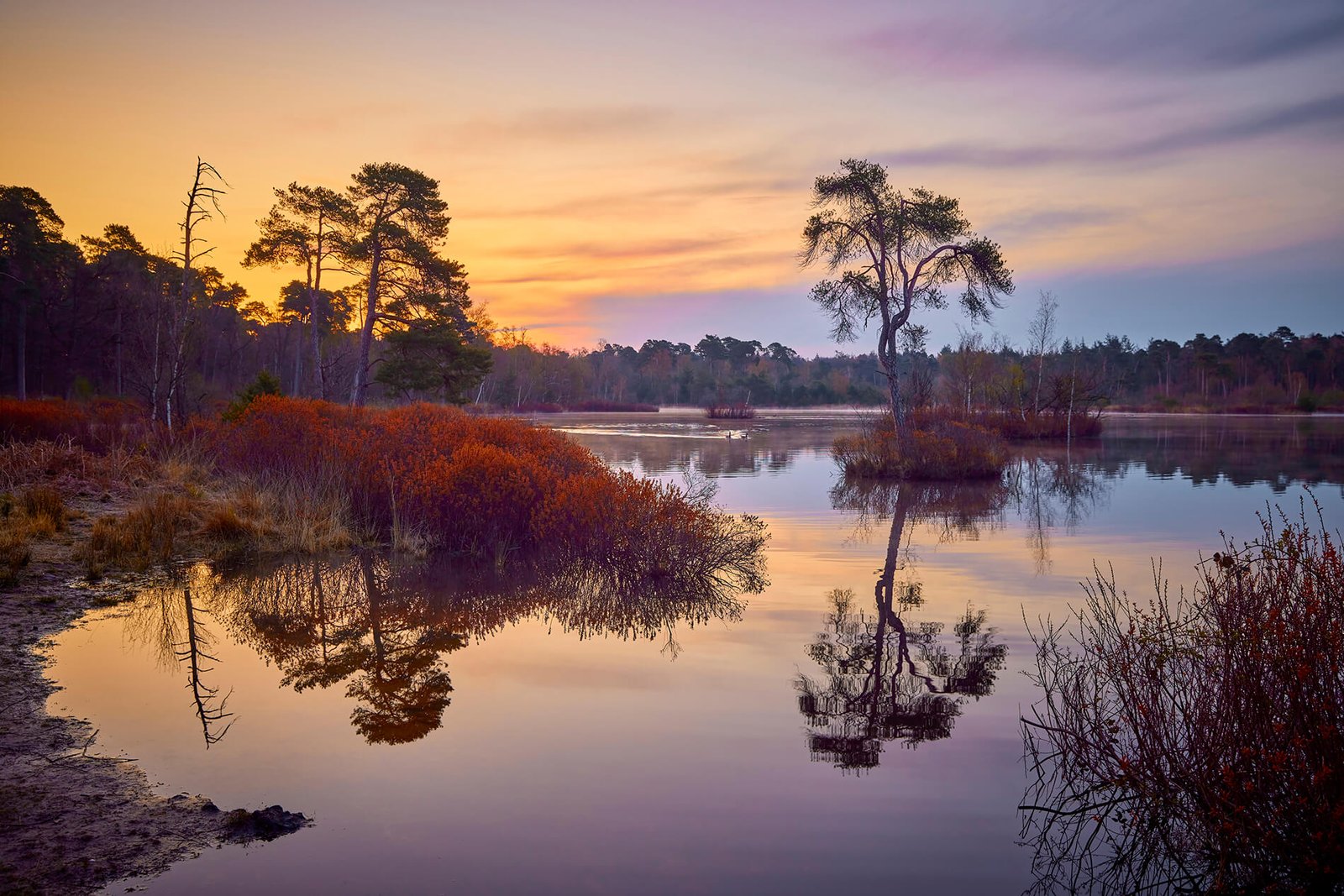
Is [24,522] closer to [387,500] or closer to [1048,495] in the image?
[387,500]

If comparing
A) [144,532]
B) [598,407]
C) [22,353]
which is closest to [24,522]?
[144,532]

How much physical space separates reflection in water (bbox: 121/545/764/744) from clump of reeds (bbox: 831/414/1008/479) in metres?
14.4

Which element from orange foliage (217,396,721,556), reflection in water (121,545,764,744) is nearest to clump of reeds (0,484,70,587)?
reflection in water (121,545,764,744)

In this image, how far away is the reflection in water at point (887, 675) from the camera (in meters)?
6.01

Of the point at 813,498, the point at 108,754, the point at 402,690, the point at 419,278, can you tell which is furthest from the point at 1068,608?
the point at 419,278

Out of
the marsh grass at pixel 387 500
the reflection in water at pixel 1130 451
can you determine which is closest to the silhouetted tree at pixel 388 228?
the reflection in water at pixel 1130 451

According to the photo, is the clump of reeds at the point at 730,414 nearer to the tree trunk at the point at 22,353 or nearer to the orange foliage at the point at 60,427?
the tree trunk at the point at 22,353

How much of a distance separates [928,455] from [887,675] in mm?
18922

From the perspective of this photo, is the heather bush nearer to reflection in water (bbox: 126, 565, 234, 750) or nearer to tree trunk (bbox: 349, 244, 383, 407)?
reflection in water (bbox: 126, 565, 234, 750)

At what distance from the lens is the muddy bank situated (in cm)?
389

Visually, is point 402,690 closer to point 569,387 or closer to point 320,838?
point 320,838

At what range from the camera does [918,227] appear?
92.0ft

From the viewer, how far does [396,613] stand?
915 cm

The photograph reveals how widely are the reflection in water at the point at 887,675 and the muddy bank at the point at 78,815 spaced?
356cm
